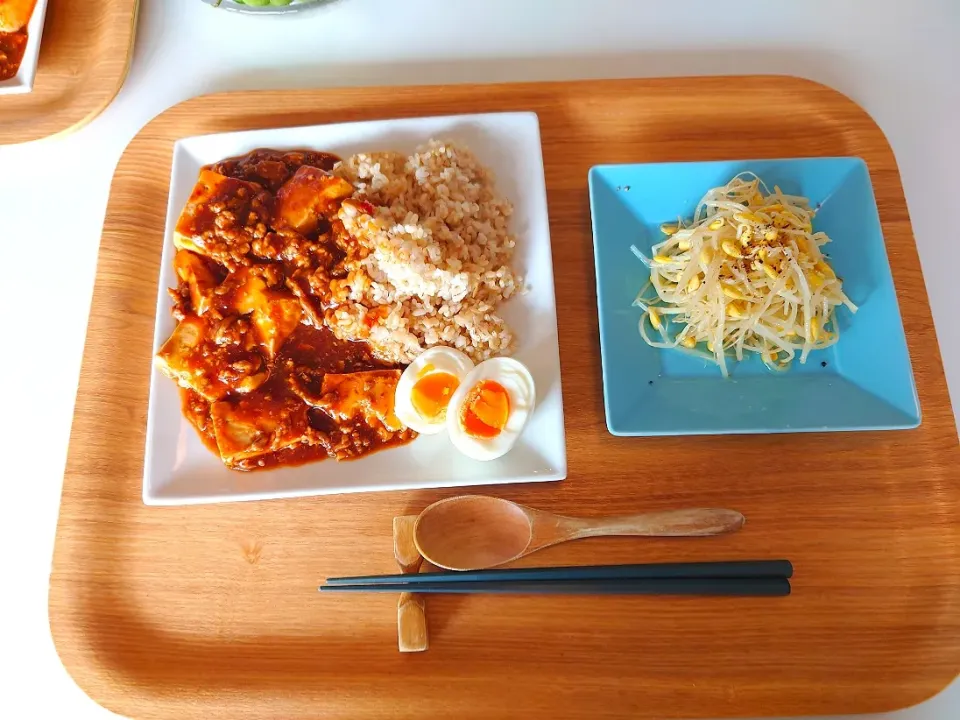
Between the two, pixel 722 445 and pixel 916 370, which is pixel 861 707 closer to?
pixel 722 445

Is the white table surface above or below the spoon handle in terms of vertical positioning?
above

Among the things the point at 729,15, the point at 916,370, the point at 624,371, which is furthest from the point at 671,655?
the point at 729,15

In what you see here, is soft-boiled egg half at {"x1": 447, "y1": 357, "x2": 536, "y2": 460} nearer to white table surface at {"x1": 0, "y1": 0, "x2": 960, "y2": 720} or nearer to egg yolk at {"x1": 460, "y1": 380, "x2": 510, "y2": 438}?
egg yolk at {"x1": 460, "y1": 380, "x2": 510, "y2": 438}

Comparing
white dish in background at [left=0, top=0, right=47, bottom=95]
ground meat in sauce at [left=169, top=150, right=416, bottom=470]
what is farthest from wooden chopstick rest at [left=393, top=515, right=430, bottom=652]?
white dish in background at [left=0, top=0, right=47, bottom=95]

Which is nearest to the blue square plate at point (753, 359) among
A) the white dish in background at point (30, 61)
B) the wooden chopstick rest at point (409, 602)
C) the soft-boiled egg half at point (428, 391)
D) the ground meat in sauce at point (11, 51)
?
the soft-boiled egg half at point (428, 391)

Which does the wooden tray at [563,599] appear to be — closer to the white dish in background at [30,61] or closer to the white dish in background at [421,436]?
the white dish in background at [421,436]

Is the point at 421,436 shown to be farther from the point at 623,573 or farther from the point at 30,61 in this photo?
the point at 30,61
